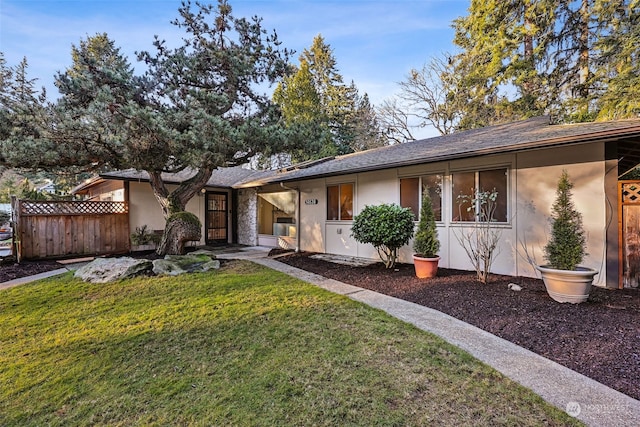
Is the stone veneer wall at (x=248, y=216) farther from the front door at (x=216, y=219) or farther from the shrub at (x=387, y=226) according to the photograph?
the shrub at (x=387, y=226)

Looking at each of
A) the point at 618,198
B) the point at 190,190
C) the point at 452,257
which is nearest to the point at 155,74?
the point at 190,190

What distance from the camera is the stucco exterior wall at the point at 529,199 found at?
16.9 feet

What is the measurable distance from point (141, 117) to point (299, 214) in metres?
5.57

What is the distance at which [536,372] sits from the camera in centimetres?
264

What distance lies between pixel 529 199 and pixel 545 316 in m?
2.74

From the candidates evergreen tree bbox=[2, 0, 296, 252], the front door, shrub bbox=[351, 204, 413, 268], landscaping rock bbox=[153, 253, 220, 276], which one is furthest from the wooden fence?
shrub bbox=[351, 204, 413, 268]

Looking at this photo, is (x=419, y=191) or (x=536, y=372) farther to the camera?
(x=419, y=191)

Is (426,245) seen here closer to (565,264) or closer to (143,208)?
(565,264)

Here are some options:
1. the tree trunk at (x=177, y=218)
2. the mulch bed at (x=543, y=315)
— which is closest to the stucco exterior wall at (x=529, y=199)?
the mulch bed at (x=543, y=315)

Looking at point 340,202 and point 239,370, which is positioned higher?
point 340,202

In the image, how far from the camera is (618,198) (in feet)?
16.3

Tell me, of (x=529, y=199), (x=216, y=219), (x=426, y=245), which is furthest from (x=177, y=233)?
(x=529, y=199)

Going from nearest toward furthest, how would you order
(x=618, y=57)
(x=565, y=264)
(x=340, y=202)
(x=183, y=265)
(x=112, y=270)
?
1. (x=565, y=264)
2. (x=112, y=270)
3. (x=183, y=265)
4. (x=340, y=202)
5. (x=618, y=57)

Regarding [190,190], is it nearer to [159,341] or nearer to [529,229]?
[159,341]
